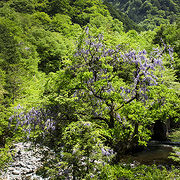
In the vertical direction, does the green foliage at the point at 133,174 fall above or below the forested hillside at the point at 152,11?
below

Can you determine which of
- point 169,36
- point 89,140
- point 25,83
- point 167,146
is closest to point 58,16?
point 169,36

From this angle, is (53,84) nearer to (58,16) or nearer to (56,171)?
(56,171)

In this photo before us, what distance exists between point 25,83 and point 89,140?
13859 millimetres

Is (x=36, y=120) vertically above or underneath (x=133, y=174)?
above

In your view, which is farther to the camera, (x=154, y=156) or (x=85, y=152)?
(x=154, y=156)

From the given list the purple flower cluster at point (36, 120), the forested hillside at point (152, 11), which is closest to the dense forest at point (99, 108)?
the purple flower cluster at point (36, 120)

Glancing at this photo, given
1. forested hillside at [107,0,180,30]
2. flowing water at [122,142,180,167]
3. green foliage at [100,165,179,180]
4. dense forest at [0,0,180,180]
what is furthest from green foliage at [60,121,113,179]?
forested hillside at [107,0,180,30]

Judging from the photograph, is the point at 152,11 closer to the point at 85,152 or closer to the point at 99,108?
the point at 99,108

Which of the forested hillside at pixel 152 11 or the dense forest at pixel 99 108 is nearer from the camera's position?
the dense forest at pixel 99 108

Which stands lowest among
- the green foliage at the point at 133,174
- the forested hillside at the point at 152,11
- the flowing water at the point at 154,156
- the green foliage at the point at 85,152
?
the flowing water at the point at 154,156

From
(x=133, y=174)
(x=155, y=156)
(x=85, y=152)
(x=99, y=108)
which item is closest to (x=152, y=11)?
(x=155, y=156)

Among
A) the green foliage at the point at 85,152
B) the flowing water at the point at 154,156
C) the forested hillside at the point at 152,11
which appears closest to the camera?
the green foliage at the point at 85,152

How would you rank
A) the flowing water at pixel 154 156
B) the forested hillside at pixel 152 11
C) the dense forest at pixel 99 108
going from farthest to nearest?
the forested hillside at pixel 152 11 < the flowing water at pixel 154 156 < the dense forest at pixel 99 108

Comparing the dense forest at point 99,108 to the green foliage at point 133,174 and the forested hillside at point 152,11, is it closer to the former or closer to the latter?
the green foliage at point 133,174
